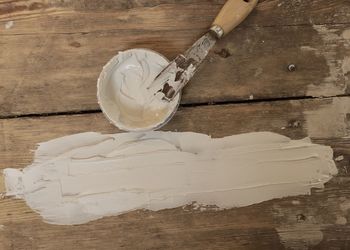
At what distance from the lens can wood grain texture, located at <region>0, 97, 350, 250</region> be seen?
3.47 feet

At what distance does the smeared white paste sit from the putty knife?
3.8 inches

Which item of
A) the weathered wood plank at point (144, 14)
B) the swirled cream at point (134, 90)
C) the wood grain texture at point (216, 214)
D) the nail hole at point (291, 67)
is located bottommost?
the wood grain texture at point (216, 214)

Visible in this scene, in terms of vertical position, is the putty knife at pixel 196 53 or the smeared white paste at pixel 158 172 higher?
the putty knife at pixel 196 53

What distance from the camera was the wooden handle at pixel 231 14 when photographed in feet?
Answer: 3.51

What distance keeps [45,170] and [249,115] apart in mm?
417

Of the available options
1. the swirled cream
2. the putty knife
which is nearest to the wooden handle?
the putty knife

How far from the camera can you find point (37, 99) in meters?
1.09

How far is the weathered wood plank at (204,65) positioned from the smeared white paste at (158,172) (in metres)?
0.09

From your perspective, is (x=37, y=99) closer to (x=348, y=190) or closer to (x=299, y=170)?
(x=299, y=170)

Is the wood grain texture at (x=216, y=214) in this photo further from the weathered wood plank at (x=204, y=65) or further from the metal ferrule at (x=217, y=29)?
the metal ferrule at (x=217, y=29)

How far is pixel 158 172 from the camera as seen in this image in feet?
3.52

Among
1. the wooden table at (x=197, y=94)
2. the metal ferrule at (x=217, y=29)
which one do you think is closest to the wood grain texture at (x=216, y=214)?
the wooden table at (x=197, y=94)

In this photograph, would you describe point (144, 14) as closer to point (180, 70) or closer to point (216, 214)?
point (180, 70)

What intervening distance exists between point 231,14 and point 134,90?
24 cm
